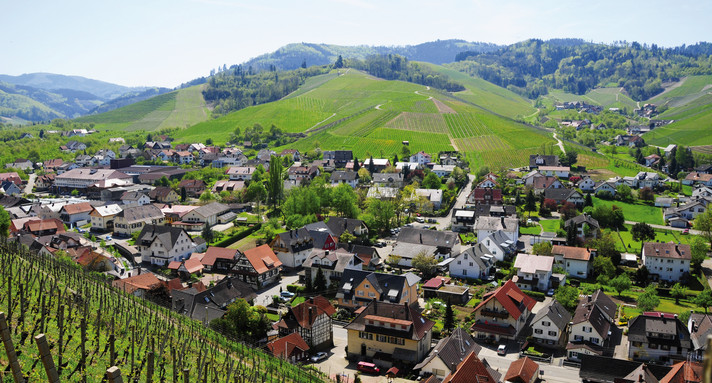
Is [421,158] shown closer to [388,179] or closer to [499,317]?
[388,179]

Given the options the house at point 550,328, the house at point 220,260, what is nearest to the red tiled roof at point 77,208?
the house at point 220,260

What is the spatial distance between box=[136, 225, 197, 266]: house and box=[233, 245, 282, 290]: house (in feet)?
28.4

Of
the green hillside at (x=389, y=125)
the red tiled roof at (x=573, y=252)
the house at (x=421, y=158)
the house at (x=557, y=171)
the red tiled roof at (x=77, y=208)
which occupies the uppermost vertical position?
→ the green hillside at (x=389, y=125)

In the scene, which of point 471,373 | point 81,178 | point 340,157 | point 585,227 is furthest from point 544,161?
point 81,178

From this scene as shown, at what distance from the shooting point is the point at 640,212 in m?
76.8

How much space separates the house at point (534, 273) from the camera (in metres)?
48.5

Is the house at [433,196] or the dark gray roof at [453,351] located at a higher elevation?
the house at [433,196]

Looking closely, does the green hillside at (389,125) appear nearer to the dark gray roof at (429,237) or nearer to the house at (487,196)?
the house at (487,196)

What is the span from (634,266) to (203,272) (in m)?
44.9

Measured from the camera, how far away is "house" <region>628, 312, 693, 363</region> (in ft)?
116

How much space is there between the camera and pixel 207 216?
69.7 metres

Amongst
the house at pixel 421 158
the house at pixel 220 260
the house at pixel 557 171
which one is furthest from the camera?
the house at pixel 421 158

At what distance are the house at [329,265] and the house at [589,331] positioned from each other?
20.3 metres

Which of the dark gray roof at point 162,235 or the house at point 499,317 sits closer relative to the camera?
the house at point 499,317
